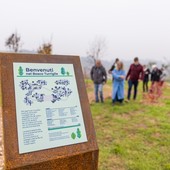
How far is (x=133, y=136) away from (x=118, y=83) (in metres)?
3.18

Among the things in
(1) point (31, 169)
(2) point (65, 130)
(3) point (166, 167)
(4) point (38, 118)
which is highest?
(4) point (38, 118)

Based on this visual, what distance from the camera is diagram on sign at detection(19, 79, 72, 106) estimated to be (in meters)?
2.50

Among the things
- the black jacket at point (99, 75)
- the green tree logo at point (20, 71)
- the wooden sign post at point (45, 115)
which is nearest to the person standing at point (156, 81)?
the black jacket at point (99, 75)

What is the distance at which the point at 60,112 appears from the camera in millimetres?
2607

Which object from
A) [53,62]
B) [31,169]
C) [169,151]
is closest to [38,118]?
[31,169]

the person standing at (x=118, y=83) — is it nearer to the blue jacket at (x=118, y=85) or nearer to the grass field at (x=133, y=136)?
the blue jacket at (x=118, y=85)

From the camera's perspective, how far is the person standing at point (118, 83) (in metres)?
7.89

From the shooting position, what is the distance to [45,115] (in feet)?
8.18

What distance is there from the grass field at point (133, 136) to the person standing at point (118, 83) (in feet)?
1.29

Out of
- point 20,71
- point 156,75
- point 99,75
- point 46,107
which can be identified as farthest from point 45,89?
point 156,75

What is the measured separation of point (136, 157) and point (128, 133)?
1298 millimetres

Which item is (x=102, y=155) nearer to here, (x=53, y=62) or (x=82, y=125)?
(x=82, y=125)

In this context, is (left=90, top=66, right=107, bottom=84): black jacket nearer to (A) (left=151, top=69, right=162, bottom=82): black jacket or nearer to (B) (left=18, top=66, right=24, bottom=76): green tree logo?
(A) (left=151, top=69, right=162, bottom=82): black jacket

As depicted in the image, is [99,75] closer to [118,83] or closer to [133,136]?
[118,83]
